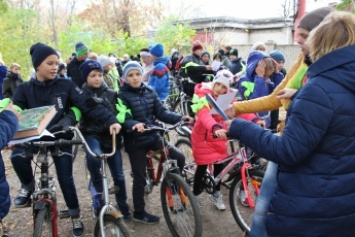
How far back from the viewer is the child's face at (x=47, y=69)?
3316 millimetres

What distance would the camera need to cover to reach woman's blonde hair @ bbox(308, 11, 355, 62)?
1679 millimetres

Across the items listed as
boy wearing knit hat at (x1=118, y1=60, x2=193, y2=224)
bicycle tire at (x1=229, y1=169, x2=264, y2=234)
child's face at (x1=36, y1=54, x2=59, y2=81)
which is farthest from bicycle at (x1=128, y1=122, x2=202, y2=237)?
child's face at (x1=36, y1=54, x2=59, y2=81)

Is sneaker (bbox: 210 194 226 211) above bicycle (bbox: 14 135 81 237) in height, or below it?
below

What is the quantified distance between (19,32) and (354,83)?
1274 cm

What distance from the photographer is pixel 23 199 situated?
3.46m

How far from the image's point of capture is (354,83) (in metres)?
1.63

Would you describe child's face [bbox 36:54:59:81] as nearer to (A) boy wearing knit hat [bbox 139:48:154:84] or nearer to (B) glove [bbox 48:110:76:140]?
(B) glove [bbox 48:110:76:140]

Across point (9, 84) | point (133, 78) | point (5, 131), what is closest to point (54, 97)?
point (133, 78)

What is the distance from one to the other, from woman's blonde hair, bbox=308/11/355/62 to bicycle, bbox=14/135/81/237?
2.05 metres

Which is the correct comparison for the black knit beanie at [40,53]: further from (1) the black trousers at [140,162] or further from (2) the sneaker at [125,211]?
(2) the sneaker at [125,211]

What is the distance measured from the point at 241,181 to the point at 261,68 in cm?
182

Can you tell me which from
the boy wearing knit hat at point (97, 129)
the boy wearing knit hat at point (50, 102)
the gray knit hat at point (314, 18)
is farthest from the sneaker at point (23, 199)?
the gray knit hat at point (314, 18)

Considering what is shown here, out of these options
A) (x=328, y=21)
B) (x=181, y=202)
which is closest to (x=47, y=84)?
(x=181, y=202)

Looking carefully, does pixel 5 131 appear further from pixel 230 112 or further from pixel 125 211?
pixel 125 211
